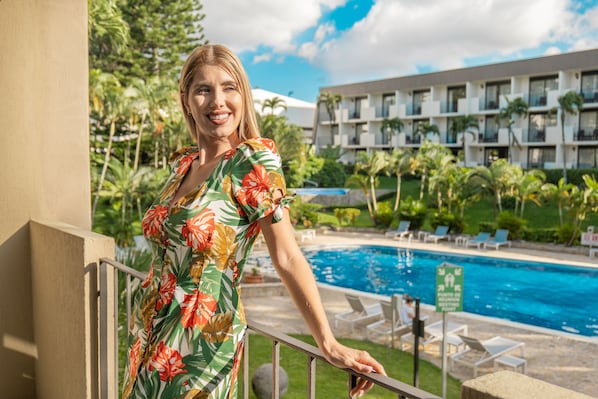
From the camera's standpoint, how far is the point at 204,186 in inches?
49.4

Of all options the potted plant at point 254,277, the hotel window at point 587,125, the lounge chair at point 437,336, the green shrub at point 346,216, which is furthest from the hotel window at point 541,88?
the lounge chair at point 437,336

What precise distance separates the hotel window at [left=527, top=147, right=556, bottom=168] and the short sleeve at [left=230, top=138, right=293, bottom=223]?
3244 cm

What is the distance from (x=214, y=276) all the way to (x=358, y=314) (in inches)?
361

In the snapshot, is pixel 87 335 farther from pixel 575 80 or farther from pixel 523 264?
pixel 575 80

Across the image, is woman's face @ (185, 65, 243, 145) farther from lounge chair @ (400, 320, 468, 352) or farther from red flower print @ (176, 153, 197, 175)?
lounge chair @ (400, 320, 468, 352)

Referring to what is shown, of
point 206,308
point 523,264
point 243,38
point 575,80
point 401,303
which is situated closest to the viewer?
point 206,308

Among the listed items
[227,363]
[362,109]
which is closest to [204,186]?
[227,363]

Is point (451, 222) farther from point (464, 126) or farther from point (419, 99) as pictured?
point (419, 99)

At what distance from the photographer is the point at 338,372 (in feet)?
24.5

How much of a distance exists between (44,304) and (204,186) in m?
2.07

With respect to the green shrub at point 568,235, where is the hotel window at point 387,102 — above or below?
above

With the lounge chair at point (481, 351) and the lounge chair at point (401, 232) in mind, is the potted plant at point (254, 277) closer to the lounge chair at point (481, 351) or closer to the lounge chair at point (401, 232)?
the lounge chair at point (481, 351)

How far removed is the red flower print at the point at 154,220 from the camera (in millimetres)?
1307

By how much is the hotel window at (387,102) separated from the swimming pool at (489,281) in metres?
19.8
